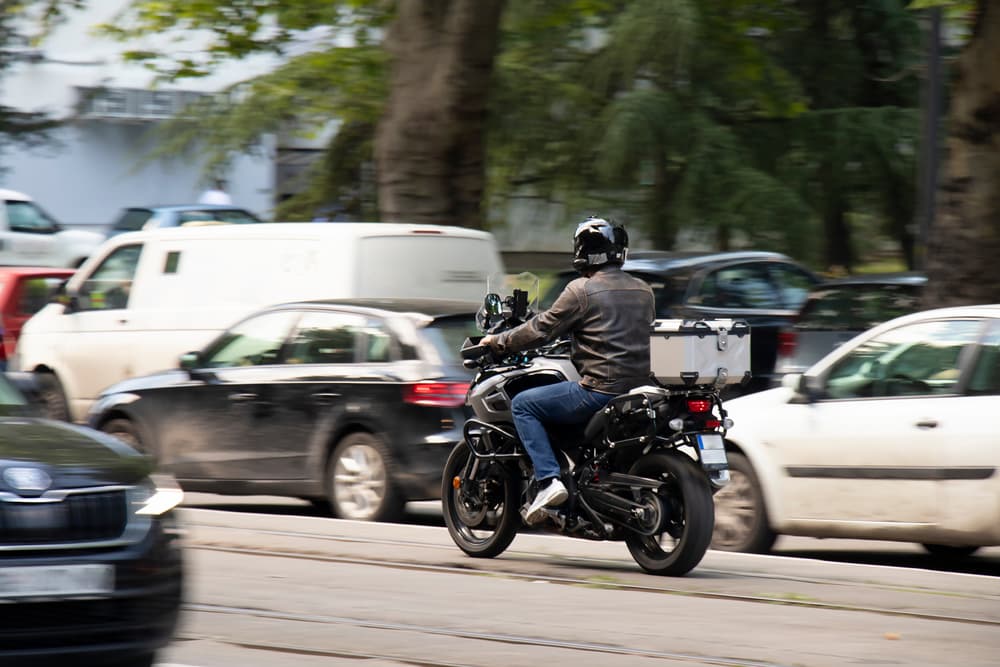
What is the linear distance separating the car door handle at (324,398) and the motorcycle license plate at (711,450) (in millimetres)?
3439

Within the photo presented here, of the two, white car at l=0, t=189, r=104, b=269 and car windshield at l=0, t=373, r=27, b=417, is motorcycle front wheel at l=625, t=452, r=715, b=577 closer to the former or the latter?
car windshield at l=0, t=373, r=27, b=417

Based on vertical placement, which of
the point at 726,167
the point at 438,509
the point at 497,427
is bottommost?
the point at 438,509

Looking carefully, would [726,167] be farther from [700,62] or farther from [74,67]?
[74,67]

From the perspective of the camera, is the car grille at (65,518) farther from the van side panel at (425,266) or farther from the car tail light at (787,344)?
the car tail light at (787,344)

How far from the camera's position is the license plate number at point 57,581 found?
542 cm

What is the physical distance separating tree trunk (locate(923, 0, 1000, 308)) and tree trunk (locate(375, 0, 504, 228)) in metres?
4.76

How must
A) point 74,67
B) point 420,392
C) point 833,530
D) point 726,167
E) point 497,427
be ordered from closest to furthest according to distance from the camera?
point 497,427 < point 833,530 < point 420,392 < point 726,167 < point 74,67

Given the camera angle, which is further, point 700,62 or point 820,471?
point 700,62

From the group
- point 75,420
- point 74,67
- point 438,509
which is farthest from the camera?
point 74,67

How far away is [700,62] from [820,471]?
42.5ft

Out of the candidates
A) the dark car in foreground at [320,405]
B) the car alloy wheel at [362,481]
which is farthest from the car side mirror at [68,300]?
the car alloy wheel at [362,481]

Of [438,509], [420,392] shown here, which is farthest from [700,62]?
[420,392]

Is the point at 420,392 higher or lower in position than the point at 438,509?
higher

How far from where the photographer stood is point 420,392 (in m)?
11.0
